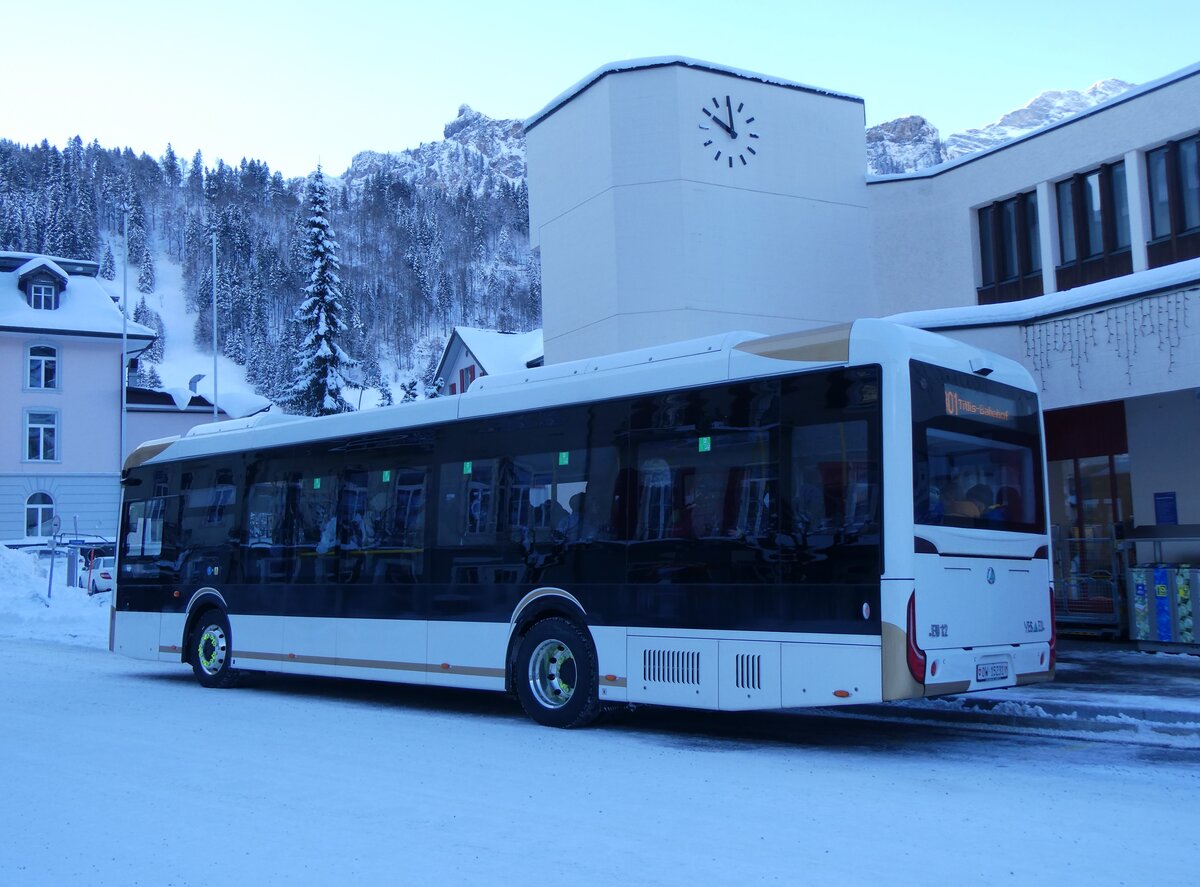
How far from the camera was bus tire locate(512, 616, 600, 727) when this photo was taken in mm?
10516

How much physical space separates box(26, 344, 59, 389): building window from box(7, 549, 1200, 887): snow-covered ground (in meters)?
46.1

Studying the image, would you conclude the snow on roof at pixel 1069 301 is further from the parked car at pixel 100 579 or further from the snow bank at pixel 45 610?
the parked car at pixel 100 579

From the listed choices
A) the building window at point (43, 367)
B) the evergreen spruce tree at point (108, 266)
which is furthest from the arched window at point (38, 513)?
the evergreen spruce tree at point (108, 266)

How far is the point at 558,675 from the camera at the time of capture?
35.8 ft

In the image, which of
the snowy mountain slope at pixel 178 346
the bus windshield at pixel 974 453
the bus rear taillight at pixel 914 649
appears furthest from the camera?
the snowy mountain slope at pixel 178 346

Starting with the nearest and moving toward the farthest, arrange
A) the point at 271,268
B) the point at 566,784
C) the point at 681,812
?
the point at 681,812
the point at 566,784
the point at 271,268

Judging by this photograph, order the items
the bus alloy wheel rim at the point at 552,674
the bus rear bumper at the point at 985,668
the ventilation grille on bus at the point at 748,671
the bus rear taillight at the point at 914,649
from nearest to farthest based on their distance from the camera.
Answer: the bus rear taillight at the point at 914,649 < the bus rear bumper at the point at 985,668 < the ventilation grille on bus at the point at 748,671 < the bus alloy wheel rim at the point at 552,674

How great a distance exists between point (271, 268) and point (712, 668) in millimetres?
164986

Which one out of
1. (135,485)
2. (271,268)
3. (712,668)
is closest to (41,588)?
(135,485)

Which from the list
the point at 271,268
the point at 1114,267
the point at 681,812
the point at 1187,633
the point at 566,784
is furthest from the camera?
the point at 271,268

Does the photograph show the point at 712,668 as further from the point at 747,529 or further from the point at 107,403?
the point at 107,403

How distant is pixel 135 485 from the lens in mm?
16484

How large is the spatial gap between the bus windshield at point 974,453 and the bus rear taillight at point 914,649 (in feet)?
2.05

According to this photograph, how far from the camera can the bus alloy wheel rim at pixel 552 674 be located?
1079 cm
